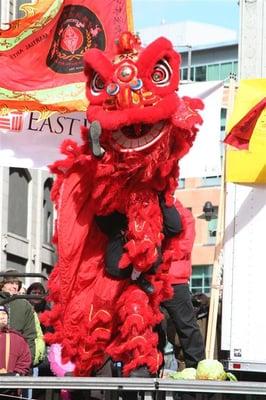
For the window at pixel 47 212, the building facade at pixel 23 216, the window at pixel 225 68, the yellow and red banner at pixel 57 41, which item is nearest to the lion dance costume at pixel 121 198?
the yellow and red banner at pixel 57 41

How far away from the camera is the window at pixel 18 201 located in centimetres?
3143

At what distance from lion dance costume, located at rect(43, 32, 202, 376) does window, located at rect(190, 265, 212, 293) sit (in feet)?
152

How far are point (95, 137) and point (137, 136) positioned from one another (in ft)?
0.85

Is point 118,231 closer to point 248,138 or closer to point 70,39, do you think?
point 248,138

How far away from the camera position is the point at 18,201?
1264 inches

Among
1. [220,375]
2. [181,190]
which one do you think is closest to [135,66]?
[220,375]

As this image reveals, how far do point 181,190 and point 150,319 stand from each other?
158ft

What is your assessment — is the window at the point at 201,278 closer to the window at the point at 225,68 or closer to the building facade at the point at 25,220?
the window at the point at 225,68

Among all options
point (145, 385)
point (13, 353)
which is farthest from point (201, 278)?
point (145, 385)

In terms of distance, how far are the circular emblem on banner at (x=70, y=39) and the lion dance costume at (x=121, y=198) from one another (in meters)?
1.95

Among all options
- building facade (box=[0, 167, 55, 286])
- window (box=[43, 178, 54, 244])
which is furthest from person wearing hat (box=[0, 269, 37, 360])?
window (box=[43, 178, 54, 244])

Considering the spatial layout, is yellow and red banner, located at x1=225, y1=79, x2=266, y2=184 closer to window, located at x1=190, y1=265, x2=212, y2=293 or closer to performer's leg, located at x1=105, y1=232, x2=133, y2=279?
performer's leg, located at x1=105, y1=232, x2=133, y2=279

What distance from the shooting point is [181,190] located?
55031 mm

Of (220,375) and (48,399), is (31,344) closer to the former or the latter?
(220,375)
